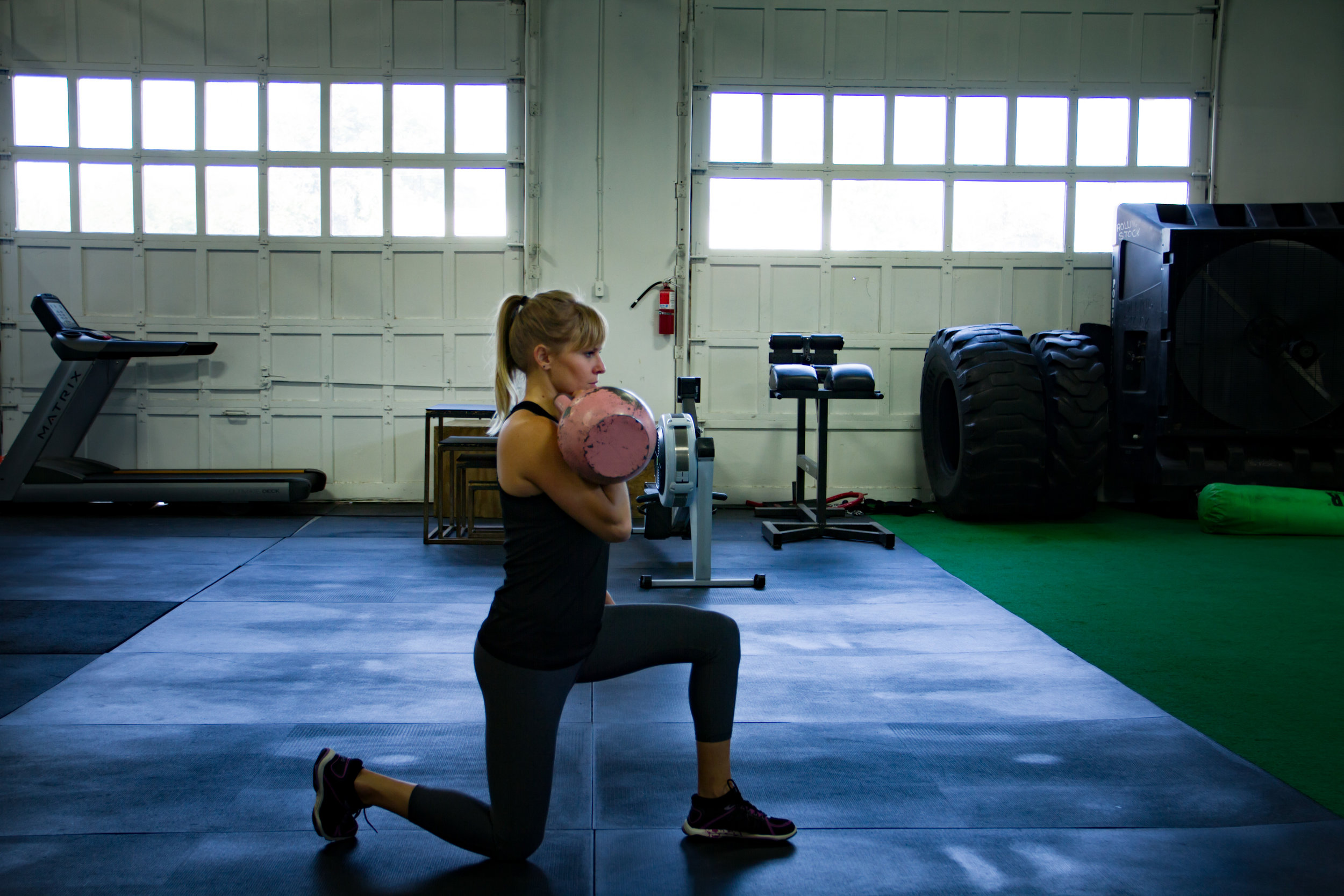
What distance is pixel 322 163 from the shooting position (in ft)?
24.7

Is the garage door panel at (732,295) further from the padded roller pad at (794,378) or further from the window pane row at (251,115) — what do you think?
the window pane row at (251,115)

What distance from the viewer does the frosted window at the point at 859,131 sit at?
24.9 feet

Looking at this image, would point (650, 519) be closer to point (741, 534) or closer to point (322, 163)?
point (741, 534)

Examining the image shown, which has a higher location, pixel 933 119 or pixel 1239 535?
pixel 933 119

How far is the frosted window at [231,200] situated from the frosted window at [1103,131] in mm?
6520

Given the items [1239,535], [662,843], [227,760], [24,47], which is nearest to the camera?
[662,843]

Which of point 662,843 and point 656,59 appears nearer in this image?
point 662,843

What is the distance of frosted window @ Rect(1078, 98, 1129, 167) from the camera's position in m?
7.65

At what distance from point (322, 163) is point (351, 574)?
13.0 ft

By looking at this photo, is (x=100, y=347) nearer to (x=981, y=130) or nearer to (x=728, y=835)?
(x=728, y=835)

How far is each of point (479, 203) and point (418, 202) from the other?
480 millimetres

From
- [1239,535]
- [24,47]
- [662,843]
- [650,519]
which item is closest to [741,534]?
[650,519]

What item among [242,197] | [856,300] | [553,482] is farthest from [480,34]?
[553,482]

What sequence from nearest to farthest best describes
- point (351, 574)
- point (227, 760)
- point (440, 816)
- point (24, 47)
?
point (440, 816), point (227, 760), point (351, 574), point (24, 47)
